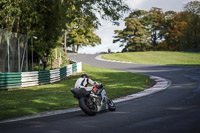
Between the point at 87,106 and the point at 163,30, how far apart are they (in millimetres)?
84160

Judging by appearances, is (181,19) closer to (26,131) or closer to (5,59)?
(5,59)

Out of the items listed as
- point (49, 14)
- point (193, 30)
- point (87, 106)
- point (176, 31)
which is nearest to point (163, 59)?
point (193, 30)

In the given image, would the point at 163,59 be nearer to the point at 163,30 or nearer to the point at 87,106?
the point at 163,30

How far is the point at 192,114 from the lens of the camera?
9.30 meters

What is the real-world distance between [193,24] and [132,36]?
1789 centimetres

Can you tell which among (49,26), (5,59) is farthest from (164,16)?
(5,59)

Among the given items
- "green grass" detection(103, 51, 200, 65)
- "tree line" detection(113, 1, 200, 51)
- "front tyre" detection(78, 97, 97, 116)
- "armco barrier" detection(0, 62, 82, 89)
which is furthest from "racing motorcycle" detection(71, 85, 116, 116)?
"tree line" detection(113, 1, 200, 51)

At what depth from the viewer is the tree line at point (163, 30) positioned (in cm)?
7756

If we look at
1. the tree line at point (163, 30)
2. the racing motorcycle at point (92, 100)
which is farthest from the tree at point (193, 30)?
the racing motorcycle at point (92, 100)

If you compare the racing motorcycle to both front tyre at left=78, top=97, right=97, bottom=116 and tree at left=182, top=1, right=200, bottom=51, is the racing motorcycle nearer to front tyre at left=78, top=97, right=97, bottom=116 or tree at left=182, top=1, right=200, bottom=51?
front tyre at left=78, top=97, right=97, bottom=116

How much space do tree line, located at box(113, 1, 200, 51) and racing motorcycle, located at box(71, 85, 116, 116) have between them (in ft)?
218

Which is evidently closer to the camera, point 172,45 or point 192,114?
point 192,114

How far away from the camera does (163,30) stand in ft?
298

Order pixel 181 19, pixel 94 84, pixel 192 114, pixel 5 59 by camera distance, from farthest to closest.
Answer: pixel 181 19 < pixel 5 59 < pixel 94 84 < pixel 192 114
